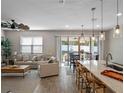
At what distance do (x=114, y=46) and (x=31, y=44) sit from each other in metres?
5.69

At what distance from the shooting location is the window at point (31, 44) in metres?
13.5

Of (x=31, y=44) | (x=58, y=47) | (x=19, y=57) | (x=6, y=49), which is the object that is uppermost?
(x=31, y=44)

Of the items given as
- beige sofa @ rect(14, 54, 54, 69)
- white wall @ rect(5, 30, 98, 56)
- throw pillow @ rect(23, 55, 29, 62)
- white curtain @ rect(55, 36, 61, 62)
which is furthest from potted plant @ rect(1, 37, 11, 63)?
white curtain @ rect(55, 36, 61, 62)

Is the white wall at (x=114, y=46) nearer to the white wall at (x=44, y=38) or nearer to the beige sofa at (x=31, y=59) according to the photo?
the white wall at (x=44, y=38)

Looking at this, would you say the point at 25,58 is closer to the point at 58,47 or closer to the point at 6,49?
the point at 6,49

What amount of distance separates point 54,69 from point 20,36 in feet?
17.2

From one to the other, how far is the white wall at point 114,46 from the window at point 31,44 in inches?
186

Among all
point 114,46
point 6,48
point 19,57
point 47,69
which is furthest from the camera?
point 6,48

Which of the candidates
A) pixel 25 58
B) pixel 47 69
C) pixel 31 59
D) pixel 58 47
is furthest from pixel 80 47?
pixel 47 69

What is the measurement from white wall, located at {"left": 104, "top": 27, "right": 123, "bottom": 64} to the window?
472cm

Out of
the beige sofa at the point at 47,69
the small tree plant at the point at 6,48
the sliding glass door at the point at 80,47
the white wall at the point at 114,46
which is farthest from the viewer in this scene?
the sliding glass door at the point at 80,47

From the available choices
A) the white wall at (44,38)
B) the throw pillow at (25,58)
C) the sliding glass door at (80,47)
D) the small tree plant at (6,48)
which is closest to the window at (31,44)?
the white wall at (44,38)

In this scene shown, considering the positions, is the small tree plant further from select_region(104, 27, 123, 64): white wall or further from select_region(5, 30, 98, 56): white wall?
select_region(104, 27, 123, 64): white wall

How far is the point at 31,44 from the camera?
13516 mm
